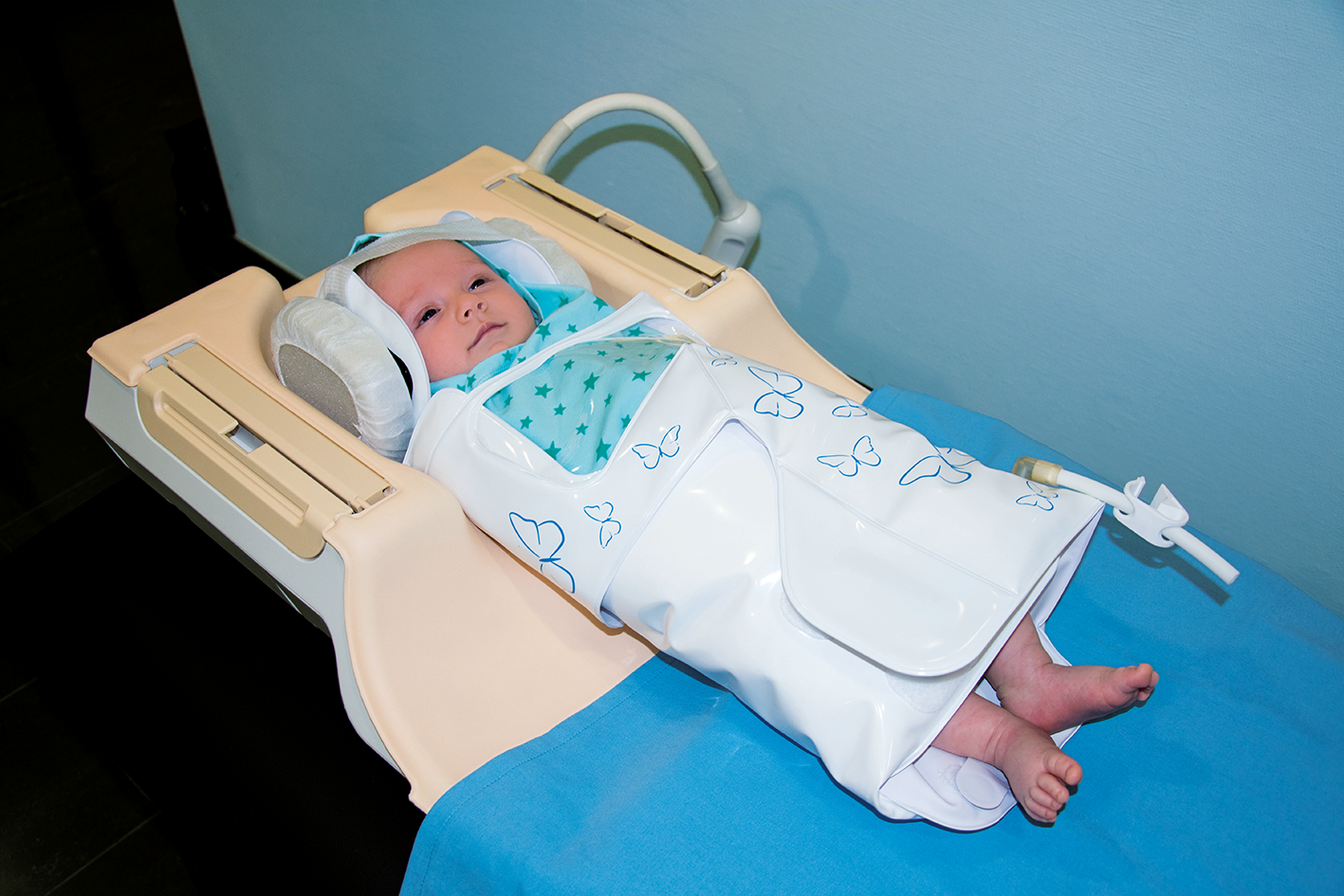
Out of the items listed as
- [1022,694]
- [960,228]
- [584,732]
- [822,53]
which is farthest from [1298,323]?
[584,732]

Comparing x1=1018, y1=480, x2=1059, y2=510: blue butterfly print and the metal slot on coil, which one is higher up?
the metal slot on coil

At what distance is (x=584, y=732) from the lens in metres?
1.07

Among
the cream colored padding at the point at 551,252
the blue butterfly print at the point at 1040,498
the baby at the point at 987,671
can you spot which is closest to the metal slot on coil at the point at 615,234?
the cream colored padding at the point at 551,252

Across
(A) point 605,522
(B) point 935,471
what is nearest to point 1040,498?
(B) point 935,471

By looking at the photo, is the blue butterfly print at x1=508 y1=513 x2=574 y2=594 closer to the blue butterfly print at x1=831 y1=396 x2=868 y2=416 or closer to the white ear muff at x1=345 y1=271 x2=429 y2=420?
the white ear muff at x1=345 y1=271 x2=429 y2=420

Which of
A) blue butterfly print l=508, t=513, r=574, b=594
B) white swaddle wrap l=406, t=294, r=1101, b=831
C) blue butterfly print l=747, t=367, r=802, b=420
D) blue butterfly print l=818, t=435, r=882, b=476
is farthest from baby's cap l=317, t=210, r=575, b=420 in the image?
blue butterfly print l=818, t=435, r=882, b=476

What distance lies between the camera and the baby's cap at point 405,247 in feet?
3.95

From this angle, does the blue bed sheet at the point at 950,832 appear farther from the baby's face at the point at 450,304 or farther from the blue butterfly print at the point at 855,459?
the baby's face at the point at 450,304

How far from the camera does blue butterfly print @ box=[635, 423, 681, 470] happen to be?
106 centimetres

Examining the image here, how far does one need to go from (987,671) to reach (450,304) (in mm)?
785

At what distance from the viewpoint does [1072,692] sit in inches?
39.1

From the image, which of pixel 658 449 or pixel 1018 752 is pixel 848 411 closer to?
pixel 658 449

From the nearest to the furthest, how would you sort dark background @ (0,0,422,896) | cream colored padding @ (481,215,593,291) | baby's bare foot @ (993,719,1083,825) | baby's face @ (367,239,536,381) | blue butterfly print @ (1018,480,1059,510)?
baby's bare foot @ (993,719,1083,825), blue butterfly print @ (1018,480,1059,510), dark background @ (0,0,422,896), baby's face @ (367,239,536,381), cream colored padding @ (481,215,593,291)

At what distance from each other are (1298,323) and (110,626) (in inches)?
60.6
